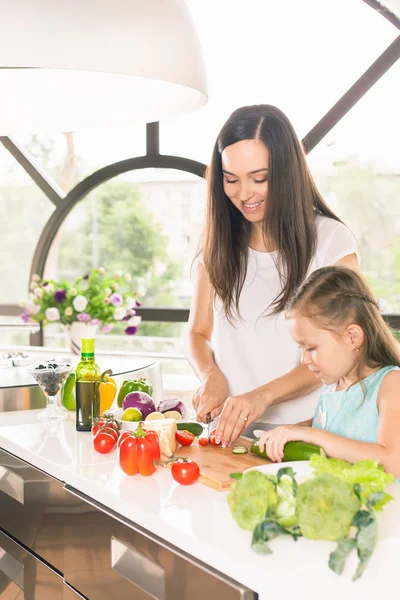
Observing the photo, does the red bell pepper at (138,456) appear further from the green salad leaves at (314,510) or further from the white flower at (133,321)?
the white flower at (133,321)

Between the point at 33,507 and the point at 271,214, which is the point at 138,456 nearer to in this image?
the point at 33,507

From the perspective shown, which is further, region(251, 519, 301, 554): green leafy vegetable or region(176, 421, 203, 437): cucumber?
region(176, 421, 203, 437): cucumber

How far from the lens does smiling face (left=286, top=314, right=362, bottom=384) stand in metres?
1.77

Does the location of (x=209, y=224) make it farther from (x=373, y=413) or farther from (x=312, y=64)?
(x=312, y=64)

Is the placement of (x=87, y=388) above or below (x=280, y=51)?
below

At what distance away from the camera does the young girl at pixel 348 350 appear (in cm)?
175

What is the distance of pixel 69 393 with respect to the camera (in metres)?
2.33

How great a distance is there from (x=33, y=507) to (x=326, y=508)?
98 cm

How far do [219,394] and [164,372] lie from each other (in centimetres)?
247

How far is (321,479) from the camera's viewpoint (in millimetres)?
1223

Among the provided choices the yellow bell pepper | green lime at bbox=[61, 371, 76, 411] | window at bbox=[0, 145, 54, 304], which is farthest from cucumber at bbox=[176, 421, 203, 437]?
window at bbox=[0, 145, 54, 304]

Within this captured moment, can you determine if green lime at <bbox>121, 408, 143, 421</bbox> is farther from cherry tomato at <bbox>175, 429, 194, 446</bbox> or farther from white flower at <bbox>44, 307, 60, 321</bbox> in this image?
white flower at <bbox>44, 307, 60, 321</bbox>

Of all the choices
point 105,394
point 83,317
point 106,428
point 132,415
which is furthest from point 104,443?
point 83,317

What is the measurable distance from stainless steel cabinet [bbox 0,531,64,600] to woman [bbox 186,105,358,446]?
54cm
